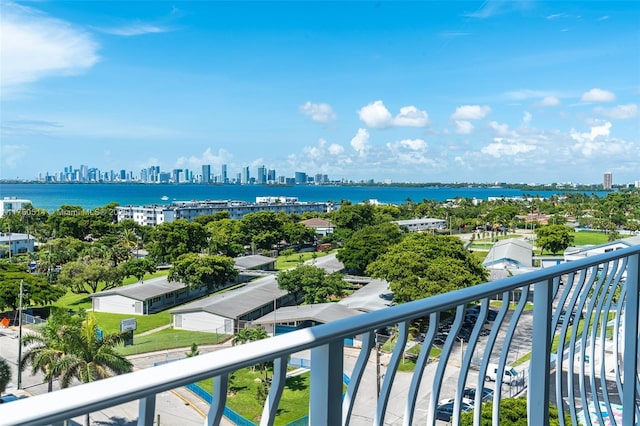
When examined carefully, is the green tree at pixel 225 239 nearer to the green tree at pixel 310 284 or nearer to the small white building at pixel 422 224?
the green tree at pixel 310 284

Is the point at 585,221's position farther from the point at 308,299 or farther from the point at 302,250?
the point at 308,299

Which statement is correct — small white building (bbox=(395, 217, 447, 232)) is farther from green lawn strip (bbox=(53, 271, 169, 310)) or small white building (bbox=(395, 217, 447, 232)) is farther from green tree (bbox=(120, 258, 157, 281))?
green lawn strip (bbox=(53, 271, 169, 310))

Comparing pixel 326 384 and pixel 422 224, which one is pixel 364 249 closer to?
pixel 422 224

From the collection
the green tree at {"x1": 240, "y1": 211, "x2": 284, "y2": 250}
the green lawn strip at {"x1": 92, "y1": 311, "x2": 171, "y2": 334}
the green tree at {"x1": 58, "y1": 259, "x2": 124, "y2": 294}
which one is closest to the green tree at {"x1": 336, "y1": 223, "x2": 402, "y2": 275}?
the green lawn strip at {"x1": 92, "y1": 311, "x2": 171, "y2": 334}

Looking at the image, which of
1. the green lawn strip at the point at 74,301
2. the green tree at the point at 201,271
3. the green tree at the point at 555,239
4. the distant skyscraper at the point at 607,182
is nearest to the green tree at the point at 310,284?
the green tree at the point at 201,271

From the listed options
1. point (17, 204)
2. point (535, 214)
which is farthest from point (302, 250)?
point (17, 204)

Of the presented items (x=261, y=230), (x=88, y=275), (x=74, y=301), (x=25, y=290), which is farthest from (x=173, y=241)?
(x=25, y=290)
